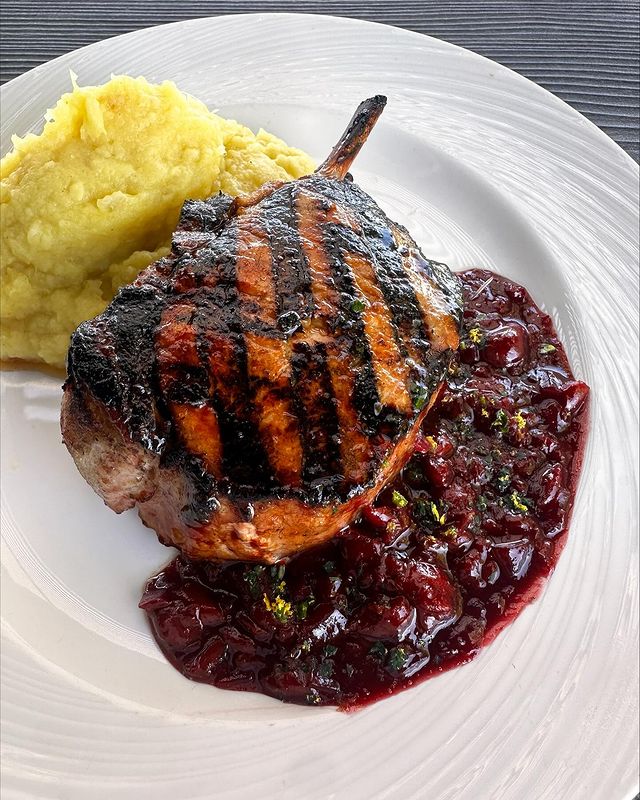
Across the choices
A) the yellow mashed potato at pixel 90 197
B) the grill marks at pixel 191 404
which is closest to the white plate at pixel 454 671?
the yellow mashed potato at pixel 90 197

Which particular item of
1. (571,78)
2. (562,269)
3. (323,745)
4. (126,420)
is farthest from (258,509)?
(571,78)

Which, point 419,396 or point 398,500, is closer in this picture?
point 419,396

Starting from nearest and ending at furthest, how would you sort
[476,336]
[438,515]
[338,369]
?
[338,369], [438,515], [476,336]

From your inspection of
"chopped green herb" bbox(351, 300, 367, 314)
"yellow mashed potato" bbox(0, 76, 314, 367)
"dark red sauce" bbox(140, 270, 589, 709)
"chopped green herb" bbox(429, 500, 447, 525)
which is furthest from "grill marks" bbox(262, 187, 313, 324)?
"chopped green herb" bbox(429, 500, 447, 525)

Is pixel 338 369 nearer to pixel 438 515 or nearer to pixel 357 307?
pixel 357 307

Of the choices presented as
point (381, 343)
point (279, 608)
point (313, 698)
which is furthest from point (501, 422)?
point (313, 698)

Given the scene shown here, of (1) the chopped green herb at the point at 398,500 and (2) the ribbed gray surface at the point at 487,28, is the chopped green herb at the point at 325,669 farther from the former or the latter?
(2) the ribbed gray surface at the point at 487,28

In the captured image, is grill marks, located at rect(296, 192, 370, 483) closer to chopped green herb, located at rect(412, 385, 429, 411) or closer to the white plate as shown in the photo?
chopped green herb, located at rect(412, 385, 429, 411)
